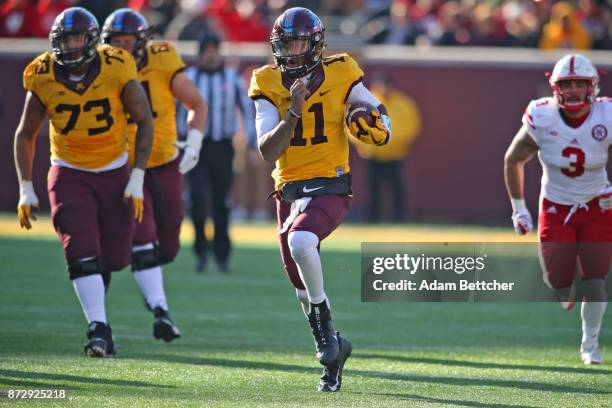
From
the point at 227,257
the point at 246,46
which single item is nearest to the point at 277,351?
the point at 227,257

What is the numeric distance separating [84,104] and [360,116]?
5.86ft

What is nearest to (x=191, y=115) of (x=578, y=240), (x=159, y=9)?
(x=578, y=240)

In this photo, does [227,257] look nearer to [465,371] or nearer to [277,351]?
[277,351]

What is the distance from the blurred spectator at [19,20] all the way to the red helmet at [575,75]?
37.5ft

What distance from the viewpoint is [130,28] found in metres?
8.34

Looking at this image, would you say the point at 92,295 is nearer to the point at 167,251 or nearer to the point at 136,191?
the point at 136,191

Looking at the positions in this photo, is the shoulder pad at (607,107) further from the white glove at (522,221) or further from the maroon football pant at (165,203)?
the maroon football pant at (165,203)

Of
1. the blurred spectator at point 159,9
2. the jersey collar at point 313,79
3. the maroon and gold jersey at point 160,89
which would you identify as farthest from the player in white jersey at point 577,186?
the blurred spectator at point 159,9

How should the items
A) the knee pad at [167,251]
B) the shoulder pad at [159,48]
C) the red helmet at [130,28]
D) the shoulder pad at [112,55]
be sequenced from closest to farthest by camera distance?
the shoulder pad at [112,55]
the red helmet at [130,28]
the shoulder pad at [159,48]
the knee pad at [167,251]

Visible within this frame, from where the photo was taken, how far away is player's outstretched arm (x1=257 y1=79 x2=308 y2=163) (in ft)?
20.4

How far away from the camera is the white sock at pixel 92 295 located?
23.9 ft

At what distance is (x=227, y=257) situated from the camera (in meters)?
12.0

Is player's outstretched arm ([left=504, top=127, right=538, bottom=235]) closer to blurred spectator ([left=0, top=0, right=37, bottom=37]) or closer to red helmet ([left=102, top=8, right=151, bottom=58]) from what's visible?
red helmet ([left=102, top=8, right=151, bottom=58])

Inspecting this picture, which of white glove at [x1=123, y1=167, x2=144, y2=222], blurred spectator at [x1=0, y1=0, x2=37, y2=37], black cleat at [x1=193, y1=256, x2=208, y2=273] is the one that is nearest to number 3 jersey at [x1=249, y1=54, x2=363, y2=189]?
white glove at [x1=123, y1=167, x2=144, y2=222]
